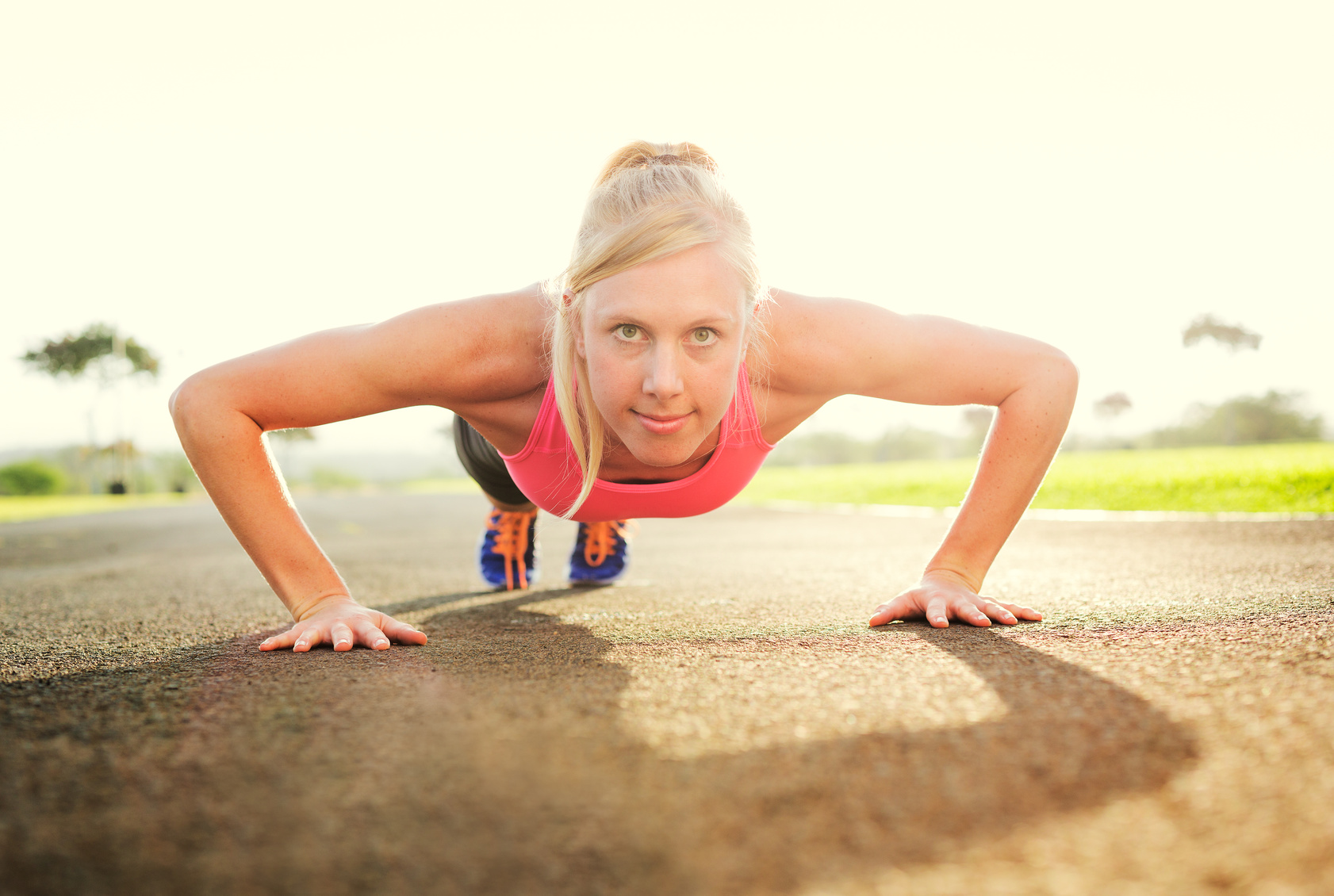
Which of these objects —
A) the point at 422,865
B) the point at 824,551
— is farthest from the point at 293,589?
the point at 824,551

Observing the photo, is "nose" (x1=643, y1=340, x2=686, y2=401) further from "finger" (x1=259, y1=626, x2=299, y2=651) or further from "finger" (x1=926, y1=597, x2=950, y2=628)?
"finger" (x1=259, y1=626, x2=299, y2=651)

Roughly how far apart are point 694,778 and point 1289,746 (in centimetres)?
76

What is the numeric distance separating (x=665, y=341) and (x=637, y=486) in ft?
2.41

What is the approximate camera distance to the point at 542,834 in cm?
90

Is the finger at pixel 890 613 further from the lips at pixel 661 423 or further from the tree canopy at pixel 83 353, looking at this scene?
the tree canopy at pixel 83 353

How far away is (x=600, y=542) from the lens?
3764 mm

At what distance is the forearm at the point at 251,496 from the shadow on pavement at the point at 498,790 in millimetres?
698

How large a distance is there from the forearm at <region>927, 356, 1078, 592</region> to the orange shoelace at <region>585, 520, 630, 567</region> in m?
1.72

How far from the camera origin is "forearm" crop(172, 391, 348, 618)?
2.15 m

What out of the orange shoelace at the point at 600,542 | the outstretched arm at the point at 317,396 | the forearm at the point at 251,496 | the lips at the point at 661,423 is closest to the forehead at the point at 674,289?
the lips at the point at 661,423

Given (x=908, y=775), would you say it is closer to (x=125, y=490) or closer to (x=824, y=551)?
(x=824, y=551)

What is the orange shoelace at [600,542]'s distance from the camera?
148 inches

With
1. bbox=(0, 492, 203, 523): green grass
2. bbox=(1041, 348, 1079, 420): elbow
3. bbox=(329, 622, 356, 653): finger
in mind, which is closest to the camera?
bbox=(329, 622, 356, 653): finger

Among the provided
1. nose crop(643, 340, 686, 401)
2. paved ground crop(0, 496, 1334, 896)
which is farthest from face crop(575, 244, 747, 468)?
paved ground crop(0, 496, 1334, 896)
